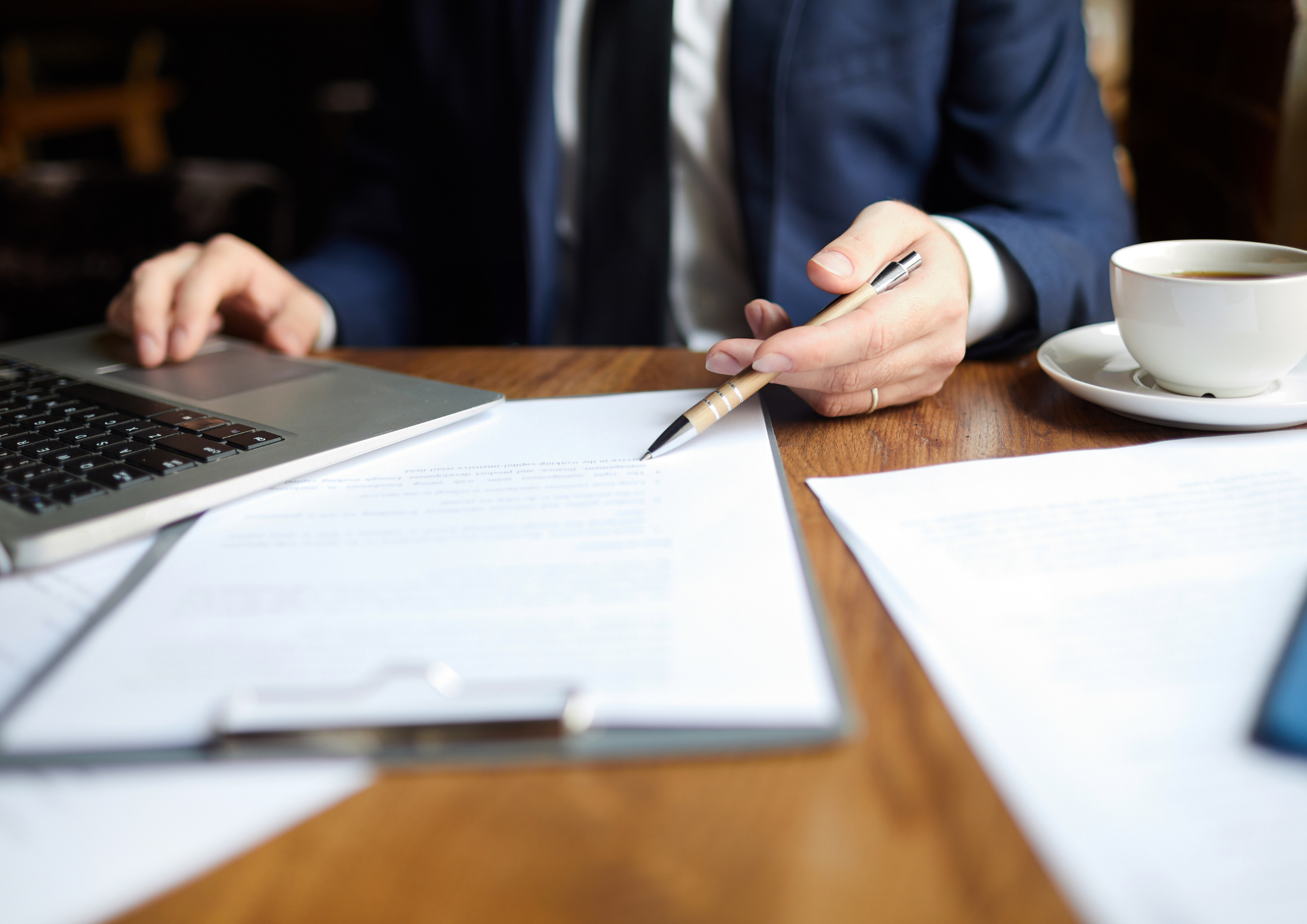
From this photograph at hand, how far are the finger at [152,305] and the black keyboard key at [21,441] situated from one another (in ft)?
0.51

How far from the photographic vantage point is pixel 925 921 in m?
0.20

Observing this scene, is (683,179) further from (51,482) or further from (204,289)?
(51,482)

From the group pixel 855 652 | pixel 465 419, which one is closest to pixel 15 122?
pixel 465 419

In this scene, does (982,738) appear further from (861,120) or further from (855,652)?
(861,120)

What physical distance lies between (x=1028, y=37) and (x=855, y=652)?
668 mm

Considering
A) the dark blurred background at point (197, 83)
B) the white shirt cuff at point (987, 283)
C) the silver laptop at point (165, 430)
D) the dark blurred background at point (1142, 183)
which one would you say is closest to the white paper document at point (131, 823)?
the silver laptop at point (165, 430)

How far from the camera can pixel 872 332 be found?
458mm

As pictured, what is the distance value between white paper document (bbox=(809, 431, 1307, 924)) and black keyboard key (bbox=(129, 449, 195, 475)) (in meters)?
0.31

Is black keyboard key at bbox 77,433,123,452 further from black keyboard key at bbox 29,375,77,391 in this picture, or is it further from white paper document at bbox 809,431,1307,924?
white paper document at bbox 809,431,1307,924

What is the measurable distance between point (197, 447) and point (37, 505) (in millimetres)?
79

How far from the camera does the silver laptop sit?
0.37 m

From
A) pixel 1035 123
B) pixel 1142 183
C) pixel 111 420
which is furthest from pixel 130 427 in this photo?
pixel 1142 183

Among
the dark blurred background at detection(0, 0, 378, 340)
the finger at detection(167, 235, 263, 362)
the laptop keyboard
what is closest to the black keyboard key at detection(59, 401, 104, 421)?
the laptop keyboard

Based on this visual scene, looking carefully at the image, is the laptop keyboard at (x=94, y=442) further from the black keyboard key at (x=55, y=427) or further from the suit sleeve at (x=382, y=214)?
the suit sleeve at (x=382, y=214)
